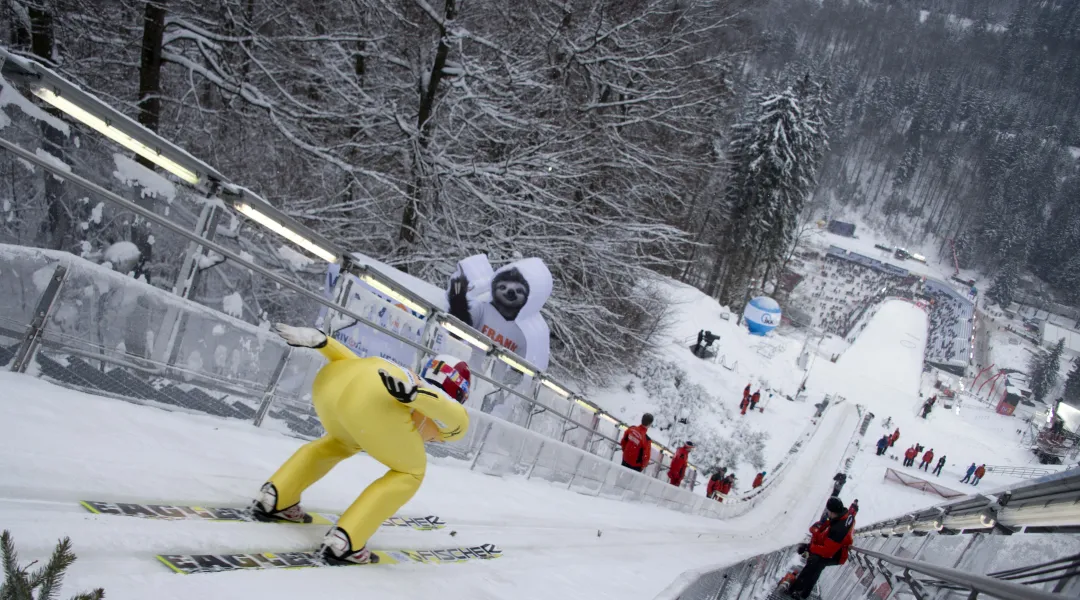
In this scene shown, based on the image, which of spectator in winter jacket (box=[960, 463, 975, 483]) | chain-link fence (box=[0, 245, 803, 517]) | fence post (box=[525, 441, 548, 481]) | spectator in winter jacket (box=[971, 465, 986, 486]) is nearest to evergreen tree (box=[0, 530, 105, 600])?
chain-link fence (box=[0, 245, 803, 517])

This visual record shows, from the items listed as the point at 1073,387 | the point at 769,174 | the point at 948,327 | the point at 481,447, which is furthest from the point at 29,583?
the point at 948,327

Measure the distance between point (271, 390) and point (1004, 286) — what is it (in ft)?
461

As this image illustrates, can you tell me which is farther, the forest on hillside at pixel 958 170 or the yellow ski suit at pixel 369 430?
the forest on hillside at pixel 958 170

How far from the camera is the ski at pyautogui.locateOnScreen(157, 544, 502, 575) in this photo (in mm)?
2832

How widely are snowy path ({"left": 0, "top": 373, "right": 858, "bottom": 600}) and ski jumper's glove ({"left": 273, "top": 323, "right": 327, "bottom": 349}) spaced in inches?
36.8

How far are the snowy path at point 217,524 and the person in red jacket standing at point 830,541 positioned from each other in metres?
2.24

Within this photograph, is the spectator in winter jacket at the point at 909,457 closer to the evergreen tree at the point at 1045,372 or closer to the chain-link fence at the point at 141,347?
the chain-link fence at the point at 141,347

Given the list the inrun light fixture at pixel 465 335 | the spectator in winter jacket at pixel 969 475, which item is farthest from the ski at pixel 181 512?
the spectator in winter jacket at pixel 969 475

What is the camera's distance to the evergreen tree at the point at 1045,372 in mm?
80438

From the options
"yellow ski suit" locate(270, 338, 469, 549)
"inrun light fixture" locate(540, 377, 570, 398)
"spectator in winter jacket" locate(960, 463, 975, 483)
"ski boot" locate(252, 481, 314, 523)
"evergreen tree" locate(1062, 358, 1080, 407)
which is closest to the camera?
"yellow ski suit" locate(270, 338, 469, 549)

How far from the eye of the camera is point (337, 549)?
3.51 meters

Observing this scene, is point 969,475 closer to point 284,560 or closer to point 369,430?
point 369,430

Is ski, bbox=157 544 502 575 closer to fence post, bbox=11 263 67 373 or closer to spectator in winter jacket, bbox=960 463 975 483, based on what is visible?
fence post, bbox=11 263 67 373

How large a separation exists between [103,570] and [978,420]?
223 feet
